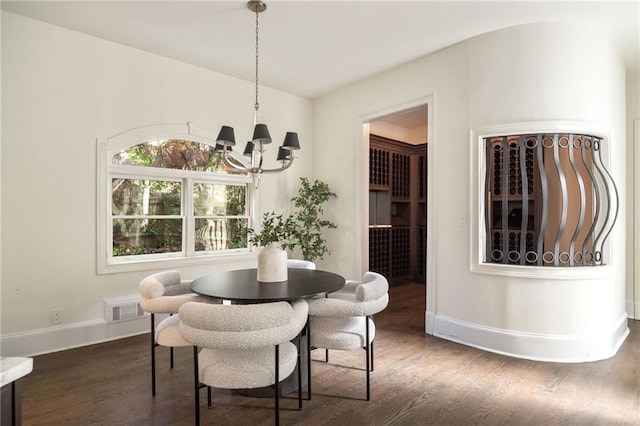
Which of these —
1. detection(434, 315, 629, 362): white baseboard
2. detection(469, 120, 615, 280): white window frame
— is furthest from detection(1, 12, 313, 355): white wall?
detection(434, 315, 629, 362): white baseboard

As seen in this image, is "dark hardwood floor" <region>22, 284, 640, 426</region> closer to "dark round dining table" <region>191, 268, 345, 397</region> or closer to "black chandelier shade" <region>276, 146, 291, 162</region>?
"dark round dining table" <region>191, 268, 345, 397</region>

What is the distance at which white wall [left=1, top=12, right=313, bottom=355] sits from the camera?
323 centimetres

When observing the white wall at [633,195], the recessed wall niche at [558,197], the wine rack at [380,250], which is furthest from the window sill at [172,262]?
the white wall at [633,195]

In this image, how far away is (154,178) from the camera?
13.6ft

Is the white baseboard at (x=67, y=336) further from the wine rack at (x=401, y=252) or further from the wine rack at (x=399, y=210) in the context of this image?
the wine rack at (x=401, y=252)

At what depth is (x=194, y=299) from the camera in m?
2.44

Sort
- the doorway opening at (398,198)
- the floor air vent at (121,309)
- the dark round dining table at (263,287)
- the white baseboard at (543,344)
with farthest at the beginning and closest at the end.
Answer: the doorway opening at (398,198) → the floor air vent at (121,309) → the white baseboard at (543,344) → the dark round dining table at (263,287)

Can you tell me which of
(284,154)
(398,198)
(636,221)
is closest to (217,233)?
(284,154)

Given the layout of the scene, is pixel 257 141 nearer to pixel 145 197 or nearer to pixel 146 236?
pixel 145 197

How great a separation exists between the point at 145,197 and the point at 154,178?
9.5 inches

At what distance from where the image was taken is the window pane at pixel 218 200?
4535 mm

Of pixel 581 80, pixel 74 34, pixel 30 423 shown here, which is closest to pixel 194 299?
pixel 30 423

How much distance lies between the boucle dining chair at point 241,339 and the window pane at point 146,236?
8.06 feet

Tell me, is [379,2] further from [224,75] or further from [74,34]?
[74,34]
